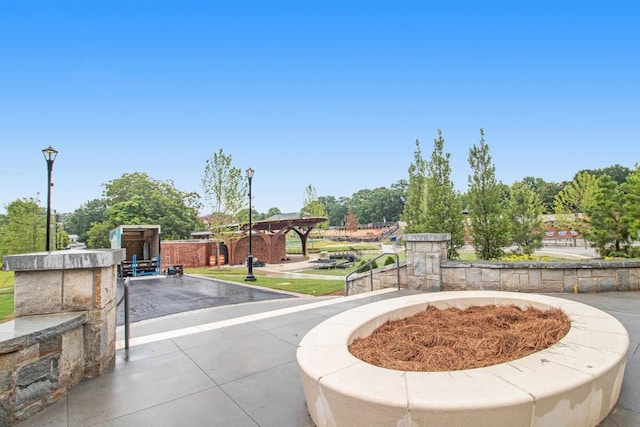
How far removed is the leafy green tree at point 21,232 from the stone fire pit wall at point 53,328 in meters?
18.7

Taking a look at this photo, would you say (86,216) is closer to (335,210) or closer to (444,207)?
(335,210)

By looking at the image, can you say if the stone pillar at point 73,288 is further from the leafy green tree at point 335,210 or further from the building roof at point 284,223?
the leafy green tree at point 335,210

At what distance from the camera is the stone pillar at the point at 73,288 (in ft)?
8.64

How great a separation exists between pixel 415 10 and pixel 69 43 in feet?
50.4

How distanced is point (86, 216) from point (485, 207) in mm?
63849

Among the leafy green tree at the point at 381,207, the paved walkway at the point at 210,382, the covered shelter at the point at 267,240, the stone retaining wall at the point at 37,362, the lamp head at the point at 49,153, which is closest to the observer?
the stone retaining wall at the point at 37,362

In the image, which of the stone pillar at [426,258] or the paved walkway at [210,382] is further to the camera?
the stone pillar at [426,258]

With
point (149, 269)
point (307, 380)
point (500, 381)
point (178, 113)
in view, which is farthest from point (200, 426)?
point (178, 113)

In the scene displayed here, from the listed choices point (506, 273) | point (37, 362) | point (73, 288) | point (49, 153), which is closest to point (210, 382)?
point (37, 362)

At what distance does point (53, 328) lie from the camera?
2.41m

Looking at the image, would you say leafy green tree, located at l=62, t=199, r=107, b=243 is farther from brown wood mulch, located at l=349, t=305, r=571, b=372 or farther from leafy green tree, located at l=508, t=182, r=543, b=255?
brown wood mulch, located at l=349, t=305, r=571, b=372

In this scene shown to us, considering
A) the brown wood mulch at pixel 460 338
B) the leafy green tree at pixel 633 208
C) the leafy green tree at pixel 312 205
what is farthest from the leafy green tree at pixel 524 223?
the leafy green tree at pixel 312 205

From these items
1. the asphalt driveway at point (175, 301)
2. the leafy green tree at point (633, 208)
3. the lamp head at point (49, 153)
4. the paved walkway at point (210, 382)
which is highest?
the lamp head at point (49, 153)

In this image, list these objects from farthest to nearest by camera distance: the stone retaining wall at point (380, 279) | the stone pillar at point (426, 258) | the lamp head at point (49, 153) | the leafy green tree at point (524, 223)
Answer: the lamp head at point (49, 153), the leafy green tree at point (524, 223), the stone retaining wall at point (380, 279), the stone pillar at point (426, 258)
